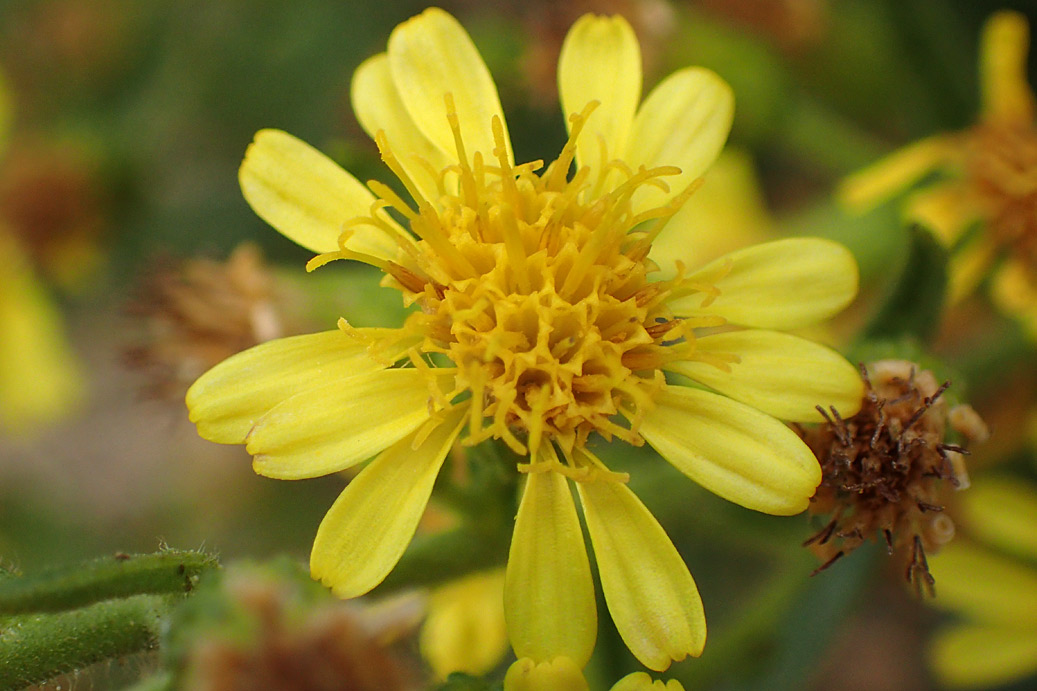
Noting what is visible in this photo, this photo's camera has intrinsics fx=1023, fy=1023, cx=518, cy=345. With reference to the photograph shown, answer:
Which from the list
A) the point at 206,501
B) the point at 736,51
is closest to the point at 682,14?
the point at 736,51

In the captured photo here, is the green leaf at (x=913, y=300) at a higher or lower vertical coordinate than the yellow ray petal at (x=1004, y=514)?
higher

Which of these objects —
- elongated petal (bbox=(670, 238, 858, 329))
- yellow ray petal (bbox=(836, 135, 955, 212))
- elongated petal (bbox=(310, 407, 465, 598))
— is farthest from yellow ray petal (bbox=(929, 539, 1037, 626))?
elongated petal (bbox=(310, 407, 465, 598))

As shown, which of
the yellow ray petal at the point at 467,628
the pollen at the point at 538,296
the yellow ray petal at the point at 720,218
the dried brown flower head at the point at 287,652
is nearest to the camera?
the dried brown flower head at the point at 287,652

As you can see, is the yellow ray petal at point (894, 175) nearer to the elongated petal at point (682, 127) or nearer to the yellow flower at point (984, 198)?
the yellow flower at point (984, 198)

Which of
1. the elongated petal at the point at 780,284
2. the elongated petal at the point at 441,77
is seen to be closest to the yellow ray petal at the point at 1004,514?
the elongated petal at the point at 780,284

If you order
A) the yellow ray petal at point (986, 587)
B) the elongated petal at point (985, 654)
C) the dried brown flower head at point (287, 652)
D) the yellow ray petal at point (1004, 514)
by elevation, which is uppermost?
the dried brown flower head at point (287, 652)

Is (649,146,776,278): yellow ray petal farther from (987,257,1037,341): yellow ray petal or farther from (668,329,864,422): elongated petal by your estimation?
(668,329,864,422): elongated petal

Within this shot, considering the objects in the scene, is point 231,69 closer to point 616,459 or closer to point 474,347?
point 616,459
